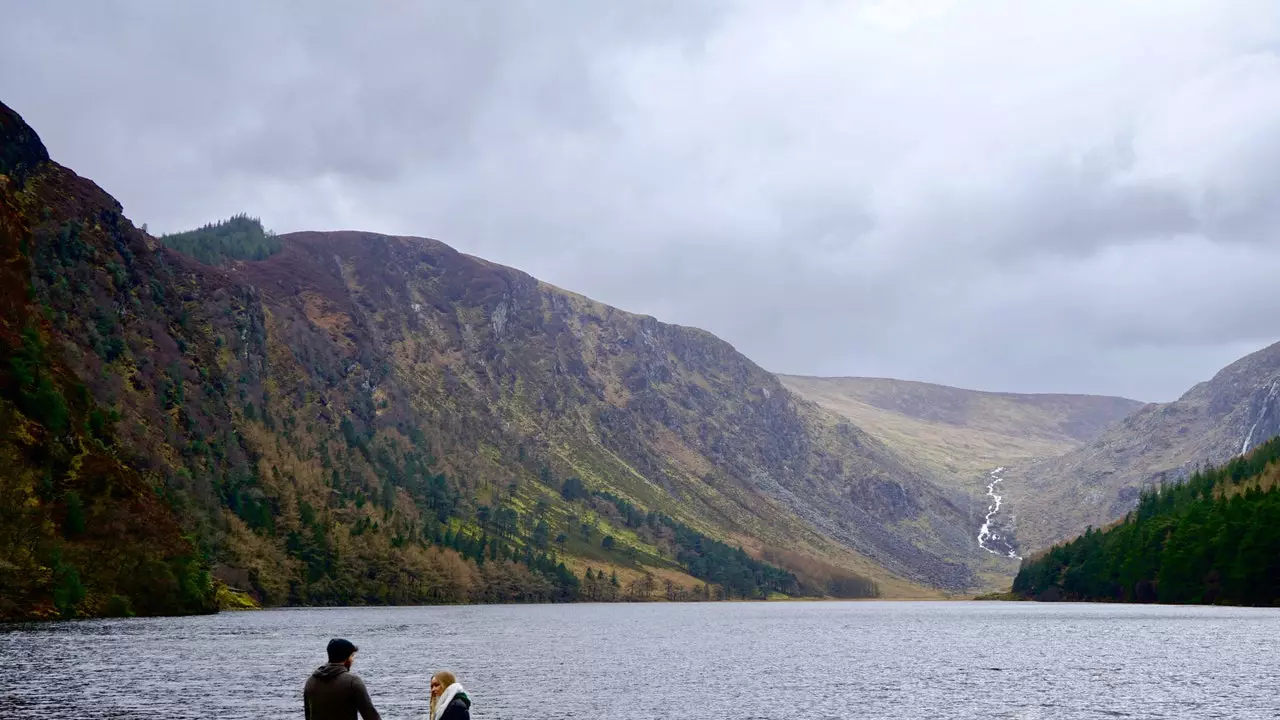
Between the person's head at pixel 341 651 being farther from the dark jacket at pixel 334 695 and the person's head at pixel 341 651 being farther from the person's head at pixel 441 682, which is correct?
the person's head at pixel 441 682

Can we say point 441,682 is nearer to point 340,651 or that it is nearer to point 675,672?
point 340,651

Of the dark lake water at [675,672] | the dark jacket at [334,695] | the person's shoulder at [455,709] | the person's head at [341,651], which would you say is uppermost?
the person's head at [341,651]

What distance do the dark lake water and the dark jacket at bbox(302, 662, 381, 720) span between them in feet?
Answer: 126

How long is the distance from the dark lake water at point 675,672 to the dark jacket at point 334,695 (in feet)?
126

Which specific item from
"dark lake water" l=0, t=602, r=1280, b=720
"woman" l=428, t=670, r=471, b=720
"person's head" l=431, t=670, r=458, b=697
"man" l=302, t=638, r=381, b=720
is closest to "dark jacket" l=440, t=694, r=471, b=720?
"woman" l=428, t=670, r=471, b=720

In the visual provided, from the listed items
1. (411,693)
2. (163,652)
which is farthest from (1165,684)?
(163,652)

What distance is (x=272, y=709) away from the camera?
218ft

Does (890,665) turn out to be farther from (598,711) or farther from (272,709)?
(272,709)

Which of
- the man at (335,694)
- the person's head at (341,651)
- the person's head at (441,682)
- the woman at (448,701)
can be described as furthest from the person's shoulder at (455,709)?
the person's head at (341,651)

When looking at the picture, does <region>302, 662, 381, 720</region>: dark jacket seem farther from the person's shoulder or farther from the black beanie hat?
the person's shoulder

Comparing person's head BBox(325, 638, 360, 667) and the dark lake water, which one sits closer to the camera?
person's head BBox(325, 638, 360, 667)

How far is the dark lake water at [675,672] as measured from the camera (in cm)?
6812

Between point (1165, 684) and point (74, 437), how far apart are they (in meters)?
139

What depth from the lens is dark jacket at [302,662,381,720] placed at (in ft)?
91.0
